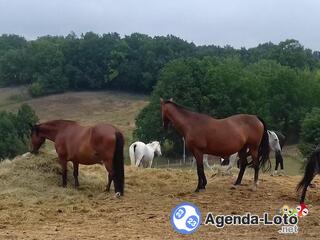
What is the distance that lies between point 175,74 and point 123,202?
4440 cm

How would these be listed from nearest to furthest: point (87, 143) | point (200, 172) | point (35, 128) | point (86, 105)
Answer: point (200, 172), point (87, 143), point (35, 128), point (86, 105)

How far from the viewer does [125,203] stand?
10969mm

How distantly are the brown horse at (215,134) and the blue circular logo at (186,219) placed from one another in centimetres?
257

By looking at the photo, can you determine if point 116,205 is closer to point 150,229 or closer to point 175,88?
point 150,229

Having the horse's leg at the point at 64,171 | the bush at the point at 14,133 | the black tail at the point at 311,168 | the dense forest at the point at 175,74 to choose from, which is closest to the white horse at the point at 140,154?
the horse's leg at the point at 64,171

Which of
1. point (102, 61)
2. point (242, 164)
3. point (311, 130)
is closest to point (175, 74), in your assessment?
point (311, 130)

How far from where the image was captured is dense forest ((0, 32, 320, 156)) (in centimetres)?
5394

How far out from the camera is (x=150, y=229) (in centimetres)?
855

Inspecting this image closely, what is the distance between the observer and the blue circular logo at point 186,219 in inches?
329

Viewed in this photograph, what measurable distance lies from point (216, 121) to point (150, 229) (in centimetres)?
461

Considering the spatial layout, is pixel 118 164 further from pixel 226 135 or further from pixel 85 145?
pixel 226 135

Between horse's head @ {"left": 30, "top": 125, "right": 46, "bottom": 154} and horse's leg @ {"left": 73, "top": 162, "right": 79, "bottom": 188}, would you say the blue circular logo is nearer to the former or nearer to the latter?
horse's leg @ {"left": 73, "top": 162, "right": 79, "bottom": 188}

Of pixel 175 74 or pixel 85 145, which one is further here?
pixel 175 74

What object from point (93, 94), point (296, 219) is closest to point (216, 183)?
point (296, 219)
